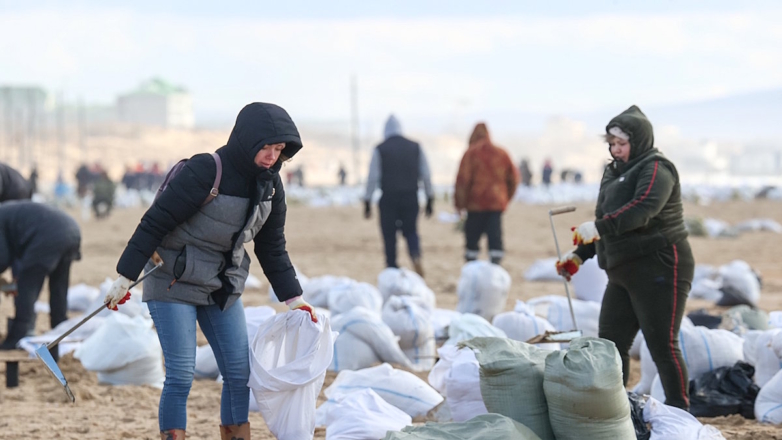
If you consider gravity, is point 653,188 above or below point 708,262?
above

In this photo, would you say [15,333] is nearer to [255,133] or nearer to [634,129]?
[255,133]

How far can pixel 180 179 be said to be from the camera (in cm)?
311

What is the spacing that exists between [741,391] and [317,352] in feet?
6.49

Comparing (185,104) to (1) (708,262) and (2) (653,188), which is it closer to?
(1) (708,262)

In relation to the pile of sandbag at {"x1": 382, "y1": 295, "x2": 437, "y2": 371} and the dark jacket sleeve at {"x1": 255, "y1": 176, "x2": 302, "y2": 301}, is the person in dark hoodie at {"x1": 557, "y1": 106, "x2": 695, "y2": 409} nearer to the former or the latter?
the dark jacket sleeve at {"x1": 255, "y1": 176, "x2": 302, "y2": 301}

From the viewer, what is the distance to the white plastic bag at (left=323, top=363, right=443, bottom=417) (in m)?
4.10

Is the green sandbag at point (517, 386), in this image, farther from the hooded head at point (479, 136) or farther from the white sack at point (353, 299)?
the hooded head at point (479, 136)

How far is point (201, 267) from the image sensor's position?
3191mm

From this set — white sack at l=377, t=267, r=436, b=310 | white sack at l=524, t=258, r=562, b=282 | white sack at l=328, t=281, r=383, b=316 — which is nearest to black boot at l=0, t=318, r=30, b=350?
white sack at l=328, t=281, r=383, b=316

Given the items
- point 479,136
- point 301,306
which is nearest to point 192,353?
point 301,306

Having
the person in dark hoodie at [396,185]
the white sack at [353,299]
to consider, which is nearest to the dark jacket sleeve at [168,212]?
the white sack at [353,299]

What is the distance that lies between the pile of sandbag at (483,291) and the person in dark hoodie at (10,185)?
288 cm

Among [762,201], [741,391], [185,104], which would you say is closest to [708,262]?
[741,391]

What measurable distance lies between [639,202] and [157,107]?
97717mm
